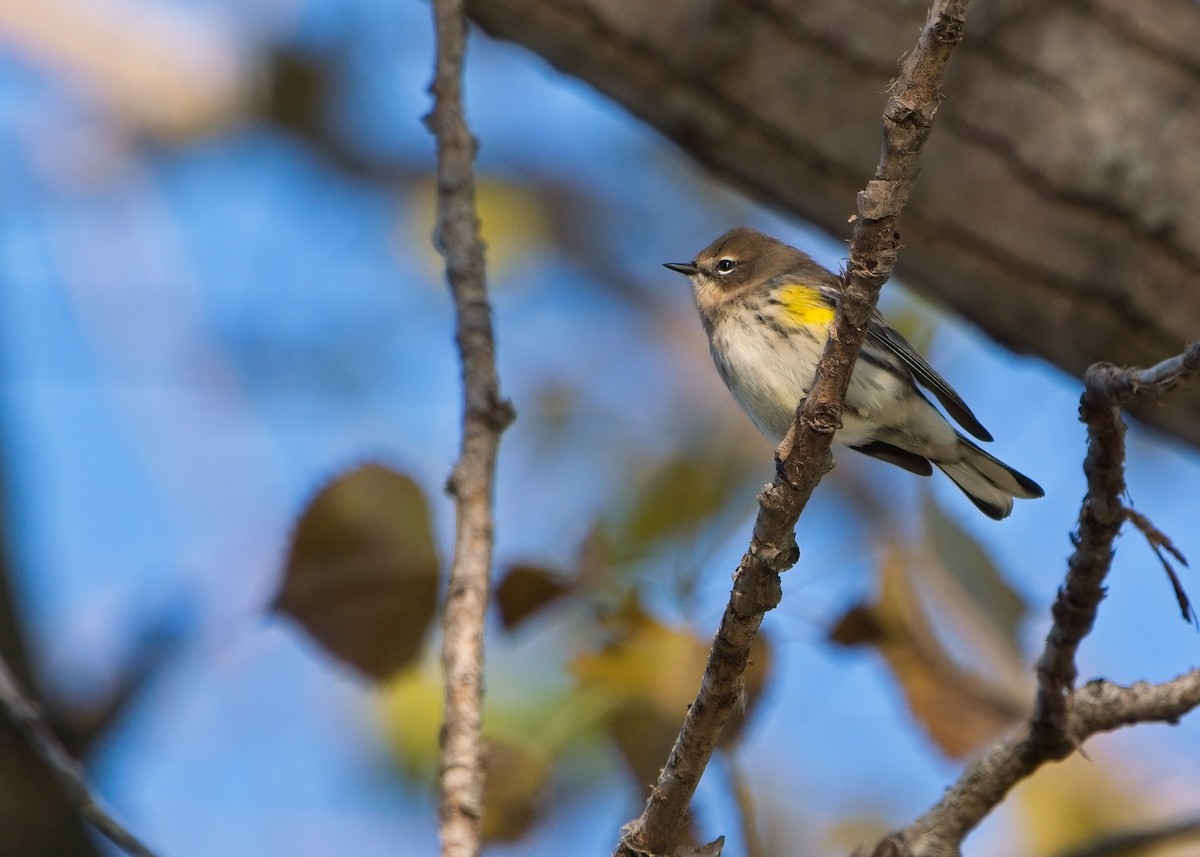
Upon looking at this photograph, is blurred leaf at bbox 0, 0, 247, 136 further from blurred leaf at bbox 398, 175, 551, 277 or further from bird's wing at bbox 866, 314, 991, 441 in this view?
bird's wing at bbox 866, 314, 991, 441

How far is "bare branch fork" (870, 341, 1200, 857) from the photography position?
198 centimetres

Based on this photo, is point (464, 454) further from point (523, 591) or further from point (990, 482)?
point (990, 482)

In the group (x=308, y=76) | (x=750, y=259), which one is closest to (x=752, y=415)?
(x=750, y=259)

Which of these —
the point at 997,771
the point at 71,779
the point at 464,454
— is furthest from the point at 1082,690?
the point at 71,779

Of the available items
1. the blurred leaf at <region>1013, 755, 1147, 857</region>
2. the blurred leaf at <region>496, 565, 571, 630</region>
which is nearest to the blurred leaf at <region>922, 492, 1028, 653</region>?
the blurred leaf at <region>496, 565, 571, 630</region>

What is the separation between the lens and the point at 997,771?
2.35 metres

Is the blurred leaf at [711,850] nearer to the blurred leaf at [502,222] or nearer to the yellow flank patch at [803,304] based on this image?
the yellow flank patch at [803,304]

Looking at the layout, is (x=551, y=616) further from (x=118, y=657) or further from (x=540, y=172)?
(x=540, y=172)

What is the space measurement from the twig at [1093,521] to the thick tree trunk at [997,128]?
1262 mm

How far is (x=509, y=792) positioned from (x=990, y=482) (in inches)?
74.1

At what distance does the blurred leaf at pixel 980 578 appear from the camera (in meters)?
2.94

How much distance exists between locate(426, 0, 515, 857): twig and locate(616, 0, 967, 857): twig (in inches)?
23.4

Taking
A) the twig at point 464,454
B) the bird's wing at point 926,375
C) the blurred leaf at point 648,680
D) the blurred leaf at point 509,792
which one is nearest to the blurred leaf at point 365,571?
the twig at point 464,454

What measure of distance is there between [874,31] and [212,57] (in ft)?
19.5
